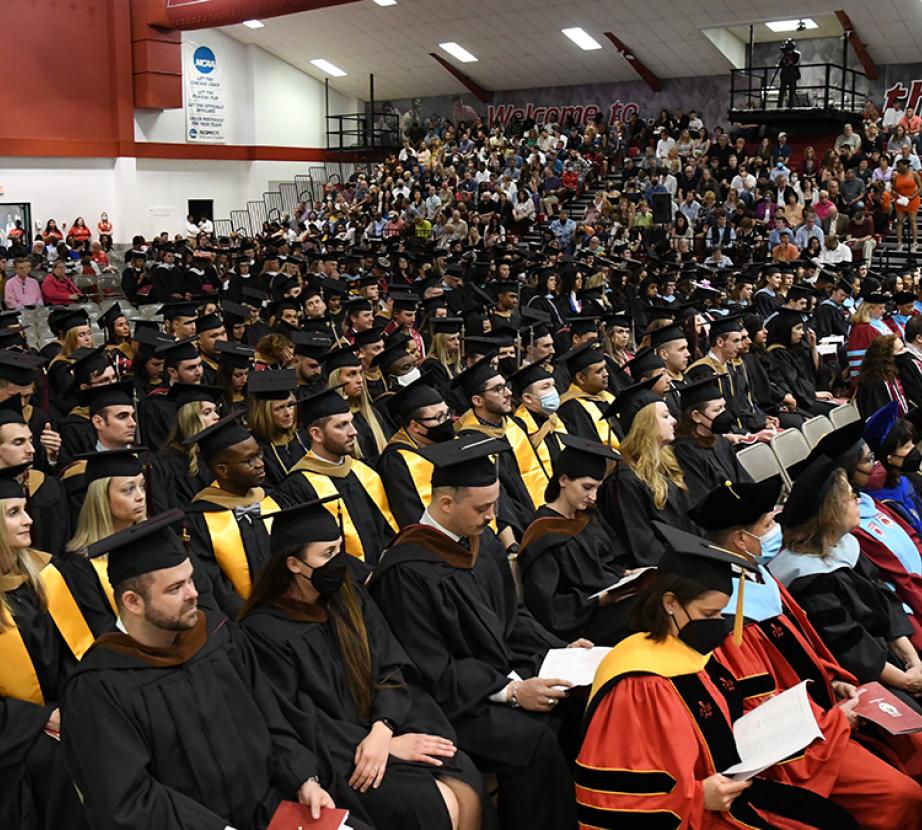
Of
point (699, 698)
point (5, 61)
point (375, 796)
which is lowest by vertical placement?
point (375, 796)

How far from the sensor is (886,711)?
3.89m

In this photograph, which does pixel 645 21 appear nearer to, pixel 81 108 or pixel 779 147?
pixel 779 147

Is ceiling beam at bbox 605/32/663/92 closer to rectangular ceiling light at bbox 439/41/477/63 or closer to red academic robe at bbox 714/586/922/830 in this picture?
rectangular ceiling light at bbox 439/41/477/63

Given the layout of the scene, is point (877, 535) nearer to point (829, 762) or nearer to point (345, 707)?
point (829, 762)

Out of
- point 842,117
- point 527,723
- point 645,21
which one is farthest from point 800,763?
point 645,21

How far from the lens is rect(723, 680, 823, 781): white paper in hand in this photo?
311cm

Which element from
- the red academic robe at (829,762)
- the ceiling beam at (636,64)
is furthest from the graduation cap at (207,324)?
the ceiling beam at (636,64)

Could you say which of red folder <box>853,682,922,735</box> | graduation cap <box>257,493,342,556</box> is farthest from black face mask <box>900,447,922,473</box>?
graduation cap <box>257,493,342,556</box>

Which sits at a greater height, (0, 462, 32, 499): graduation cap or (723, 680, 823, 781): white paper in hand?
(0, 462, 32, 499): graduation cap

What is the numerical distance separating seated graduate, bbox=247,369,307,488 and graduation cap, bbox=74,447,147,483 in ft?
4.42

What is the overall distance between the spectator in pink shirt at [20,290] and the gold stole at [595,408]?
1088cm

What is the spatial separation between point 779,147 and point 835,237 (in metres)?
5.34

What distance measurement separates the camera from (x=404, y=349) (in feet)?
25.0

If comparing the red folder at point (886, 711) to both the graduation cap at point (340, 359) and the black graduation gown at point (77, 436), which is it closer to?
the graduation cap at point (340, 359)
